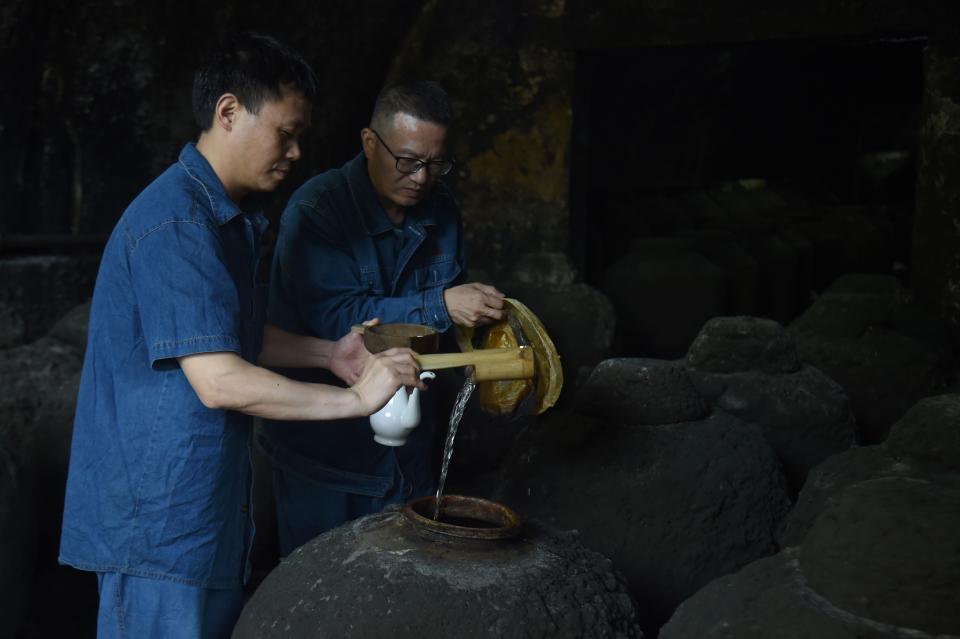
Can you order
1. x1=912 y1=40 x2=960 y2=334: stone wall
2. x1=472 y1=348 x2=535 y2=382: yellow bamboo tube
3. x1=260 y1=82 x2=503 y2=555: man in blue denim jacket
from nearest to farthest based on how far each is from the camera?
x1=472 y1=348 x2=535 y2=382: yellow bamboo tube < x1=260 y1=82 x2=503 y2=555: man in blue denim jacket < x1=912 y1=40 x2=960 y2=334: stone wall

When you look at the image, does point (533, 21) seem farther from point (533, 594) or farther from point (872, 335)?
point (533, 594)

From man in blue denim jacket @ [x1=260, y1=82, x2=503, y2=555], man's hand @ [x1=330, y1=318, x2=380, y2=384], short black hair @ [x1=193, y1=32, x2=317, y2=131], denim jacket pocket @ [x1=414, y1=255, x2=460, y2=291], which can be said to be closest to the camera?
short black hair @ [x1=193, y1=32, x2=317, y2=131]

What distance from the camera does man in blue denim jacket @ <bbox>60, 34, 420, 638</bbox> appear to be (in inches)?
75.4

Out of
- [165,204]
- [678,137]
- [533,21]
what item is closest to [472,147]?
[533,21]

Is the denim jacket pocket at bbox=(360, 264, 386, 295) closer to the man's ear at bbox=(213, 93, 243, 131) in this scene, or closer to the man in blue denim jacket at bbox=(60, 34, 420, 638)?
the man in blue denim jacket at bbox=(60, 34, 420, 638)

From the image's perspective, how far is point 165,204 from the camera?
76.5 inches

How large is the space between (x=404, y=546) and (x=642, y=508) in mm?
1218

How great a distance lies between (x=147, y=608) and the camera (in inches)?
80.0

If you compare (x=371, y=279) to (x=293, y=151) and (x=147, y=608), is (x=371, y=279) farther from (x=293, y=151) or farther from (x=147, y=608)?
(x=147, y=608)

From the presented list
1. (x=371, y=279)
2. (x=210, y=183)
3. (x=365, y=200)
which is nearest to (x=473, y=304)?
(x=371, y=279)

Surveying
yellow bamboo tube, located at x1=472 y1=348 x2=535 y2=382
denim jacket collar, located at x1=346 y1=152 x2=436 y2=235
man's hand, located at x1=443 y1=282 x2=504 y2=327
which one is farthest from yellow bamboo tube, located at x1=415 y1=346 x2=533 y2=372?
denim jacket collar, located at x1=346 y1=152 x2=436 y2=235

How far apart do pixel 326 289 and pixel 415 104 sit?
535mm

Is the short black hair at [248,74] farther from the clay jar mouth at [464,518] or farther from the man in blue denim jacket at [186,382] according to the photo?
the clay jar mouth at [464,518]

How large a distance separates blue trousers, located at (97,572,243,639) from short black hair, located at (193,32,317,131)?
36.9 inches
